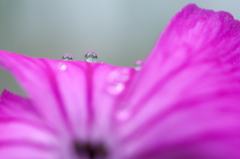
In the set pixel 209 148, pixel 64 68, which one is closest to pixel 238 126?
pixel 209 148

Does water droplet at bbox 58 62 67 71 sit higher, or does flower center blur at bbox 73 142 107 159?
water droplet at bbox 58 62 67 71

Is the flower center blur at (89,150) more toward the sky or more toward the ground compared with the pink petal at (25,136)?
more toward the ground

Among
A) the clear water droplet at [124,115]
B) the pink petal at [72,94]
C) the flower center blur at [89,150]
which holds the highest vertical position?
the pink petal at [72,94]

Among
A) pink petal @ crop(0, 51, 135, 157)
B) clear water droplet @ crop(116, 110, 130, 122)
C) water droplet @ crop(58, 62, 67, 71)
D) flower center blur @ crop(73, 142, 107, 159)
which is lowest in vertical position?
flower center blur @ crop(73, 142, 107, 159)

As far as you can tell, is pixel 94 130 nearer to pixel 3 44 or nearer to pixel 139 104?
pixel 139 104

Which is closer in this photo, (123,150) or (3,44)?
(123,150)
